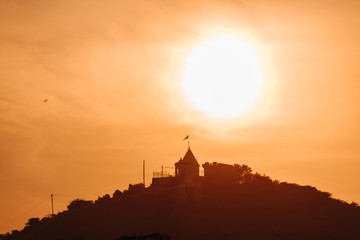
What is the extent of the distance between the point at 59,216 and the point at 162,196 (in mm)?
19504

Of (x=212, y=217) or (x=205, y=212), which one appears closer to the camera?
(x=212, y=217)

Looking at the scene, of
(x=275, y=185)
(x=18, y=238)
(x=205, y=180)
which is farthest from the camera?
(x=275, y=185)

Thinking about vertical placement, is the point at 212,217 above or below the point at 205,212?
below

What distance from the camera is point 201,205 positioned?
387 feet

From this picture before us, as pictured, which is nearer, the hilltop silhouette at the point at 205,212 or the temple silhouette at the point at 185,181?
the hilltop silhouette at the point at 205,212

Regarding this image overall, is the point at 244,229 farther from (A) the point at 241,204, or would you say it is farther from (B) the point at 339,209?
(B) the point at 339,209

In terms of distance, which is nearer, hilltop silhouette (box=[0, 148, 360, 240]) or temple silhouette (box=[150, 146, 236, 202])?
hilltop silhouette (box=[0, 148, 360, 240])

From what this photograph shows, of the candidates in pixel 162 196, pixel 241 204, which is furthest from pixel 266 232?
pixel 162 196

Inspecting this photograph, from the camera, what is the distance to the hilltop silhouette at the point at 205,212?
107500 millimetres

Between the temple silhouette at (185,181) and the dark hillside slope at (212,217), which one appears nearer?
the dark hillside slope at (212,217)

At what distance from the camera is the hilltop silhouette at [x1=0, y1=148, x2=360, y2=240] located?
108 meters

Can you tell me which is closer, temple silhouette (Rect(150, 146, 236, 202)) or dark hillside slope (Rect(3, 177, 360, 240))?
dark hillside slope (Rect(3, 177, 360, 240))

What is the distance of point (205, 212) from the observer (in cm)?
11525

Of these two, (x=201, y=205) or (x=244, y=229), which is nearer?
(x=244, y=229)
